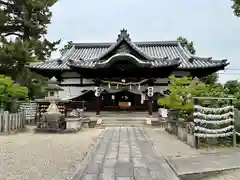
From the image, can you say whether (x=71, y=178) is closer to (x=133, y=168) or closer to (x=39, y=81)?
(x=133, y=168)

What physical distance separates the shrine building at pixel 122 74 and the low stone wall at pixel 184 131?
5.71m

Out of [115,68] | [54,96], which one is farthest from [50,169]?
[115,68]

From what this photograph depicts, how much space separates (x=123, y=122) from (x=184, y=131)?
6.85 meters

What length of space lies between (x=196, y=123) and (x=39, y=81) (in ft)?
58.0

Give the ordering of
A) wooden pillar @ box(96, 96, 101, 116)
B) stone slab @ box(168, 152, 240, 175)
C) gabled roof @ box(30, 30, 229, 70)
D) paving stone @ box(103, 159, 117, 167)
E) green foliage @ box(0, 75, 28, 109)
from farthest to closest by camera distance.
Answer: gabled roof @ box(30, 30, 229, 70)
wooden pillar @ box(96, 96, 101, 116)
green foliage @ box(0, 75, 28, 109)
paving stone @ box(103, 159, 117, 167)
stone slab @ box(168, 152, 240, 175)

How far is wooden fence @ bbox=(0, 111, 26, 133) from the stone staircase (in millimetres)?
4297

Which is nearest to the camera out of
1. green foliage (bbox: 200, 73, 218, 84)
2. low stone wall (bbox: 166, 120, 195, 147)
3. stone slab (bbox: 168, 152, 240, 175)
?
stone slab (bbox: 168, 152, 240, 175)

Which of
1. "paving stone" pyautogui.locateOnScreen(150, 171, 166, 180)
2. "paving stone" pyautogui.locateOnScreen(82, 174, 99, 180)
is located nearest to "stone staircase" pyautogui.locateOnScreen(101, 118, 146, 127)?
"paving stone" pyautogui.locateOnScreen(150, 171, 166, 180)

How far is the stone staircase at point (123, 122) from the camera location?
1627 centimetres

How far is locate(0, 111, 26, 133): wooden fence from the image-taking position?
12.5 meters

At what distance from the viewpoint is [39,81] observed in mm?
24000

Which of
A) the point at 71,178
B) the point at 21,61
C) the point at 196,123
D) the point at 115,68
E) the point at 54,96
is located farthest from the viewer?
the point at 21,61

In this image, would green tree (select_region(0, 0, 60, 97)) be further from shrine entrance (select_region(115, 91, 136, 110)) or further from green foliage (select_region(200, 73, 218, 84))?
green foliage (select_region(200, 73, 218, 84))

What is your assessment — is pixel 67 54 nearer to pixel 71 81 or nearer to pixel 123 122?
pixel 71 81
